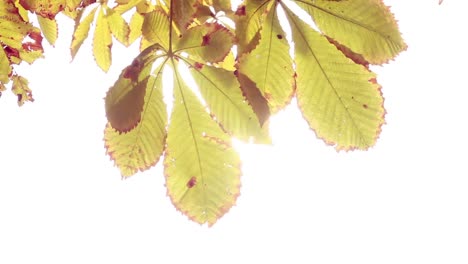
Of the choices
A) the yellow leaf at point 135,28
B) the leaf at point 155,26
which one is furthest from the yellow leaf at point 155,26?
the yellow leaf at point 135,28

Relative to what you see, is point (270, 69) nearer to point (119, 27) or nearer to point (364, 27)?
point (364, 27)

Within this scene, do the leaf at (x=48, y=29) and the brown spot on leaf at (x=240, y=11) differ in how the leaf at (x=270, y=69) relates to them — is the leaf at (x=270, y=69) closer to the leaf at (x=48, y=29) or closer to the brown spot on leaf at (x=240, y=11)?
the brown spot on leaf at (x=240, y=11)

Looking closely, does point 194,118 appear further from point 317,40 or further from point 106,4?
point 106,4

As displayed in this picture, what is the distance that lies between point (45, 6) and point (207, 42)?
20 cm

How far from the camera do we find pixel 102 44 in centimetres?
83

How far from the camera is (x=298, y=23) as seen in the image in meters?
0.59

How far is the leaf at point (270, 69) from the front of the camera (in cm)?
56

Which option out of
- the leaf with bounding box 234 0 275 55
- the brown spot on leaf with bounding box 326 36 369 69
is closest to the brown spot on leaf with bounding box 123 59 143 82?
the leaf with bounding box 234 0 275 55

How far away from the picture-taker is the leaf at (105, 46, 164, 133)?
0.53 metres

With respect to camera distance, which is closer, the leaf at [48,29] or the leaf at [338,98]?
the leaf at [338,98]

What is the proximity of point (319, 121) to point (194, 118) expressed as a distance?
0.49 feet

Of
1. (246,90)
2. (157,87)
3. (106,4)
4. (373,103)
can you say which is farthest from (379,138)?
(106,4)

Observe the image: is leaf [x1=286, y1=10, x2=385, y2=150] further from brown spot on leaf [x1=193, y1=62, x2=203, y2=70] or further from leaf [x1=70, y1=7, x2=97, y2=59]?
leaf [x1=70, y1=7, x2=97, y2=59]

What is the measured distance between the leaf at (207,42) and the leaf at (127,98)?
0.05 meters
